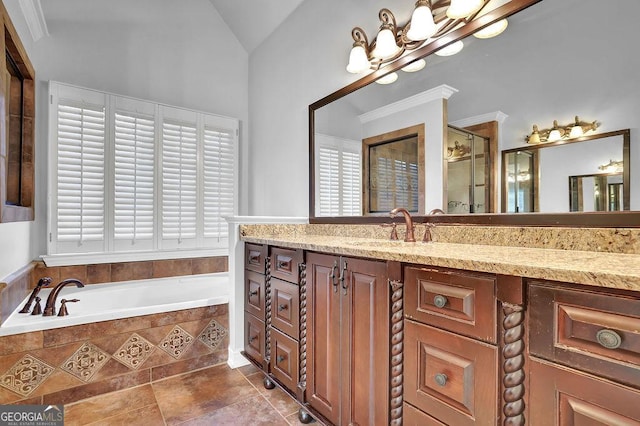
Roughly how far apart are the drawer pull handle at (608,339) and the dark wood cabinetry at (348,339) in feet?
2.03

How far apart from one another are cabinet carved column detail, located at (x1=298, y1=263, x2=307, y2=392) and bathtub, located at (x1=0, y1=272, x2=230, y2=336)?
0.93m

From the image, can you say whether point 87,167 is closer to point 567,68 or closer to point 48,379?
point 48,379

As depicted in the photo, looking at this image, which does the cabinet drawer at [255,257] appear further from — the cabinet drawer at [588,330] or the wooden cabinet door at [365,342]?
the cabinet drawer at [588,330]

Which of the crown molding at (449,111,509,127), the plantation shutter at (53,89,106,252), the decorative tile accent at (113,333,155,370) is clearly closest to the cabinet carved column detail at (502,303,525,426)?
the crown molding at (449,111,509,127)

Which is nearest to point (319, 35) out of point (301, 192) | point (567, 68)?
point (301, 192)

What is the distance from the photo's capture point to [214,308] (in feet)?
7.80

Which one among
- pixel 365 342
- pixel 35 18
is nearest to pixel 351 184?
pixel 365 342

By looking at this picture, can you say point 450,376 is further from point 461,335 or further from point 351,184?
point 351,184

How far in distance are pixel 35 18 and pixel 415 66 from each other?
2.76 metres

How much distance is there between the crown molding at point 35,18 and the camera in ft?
7.57

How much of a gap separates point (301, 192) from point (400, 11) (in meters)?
1.45

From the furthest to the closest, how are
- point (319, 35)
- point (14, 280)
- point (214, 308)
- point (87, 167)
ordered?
point (87, 167) < point (319, 35) < point (214, 308) < point (14, 280)

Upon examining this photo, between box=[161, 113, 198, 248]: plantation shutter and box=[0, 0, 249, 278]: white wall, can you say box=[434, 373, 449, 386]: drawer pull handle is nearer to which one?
box=[0, 0, 249, 278]: white wall

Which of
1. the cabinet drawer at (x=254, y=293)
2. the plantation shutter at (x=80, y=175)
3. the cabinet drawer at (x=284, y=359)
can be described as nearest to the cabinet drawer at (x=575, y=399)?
the cabinet drawer at (x=284, y=359)
